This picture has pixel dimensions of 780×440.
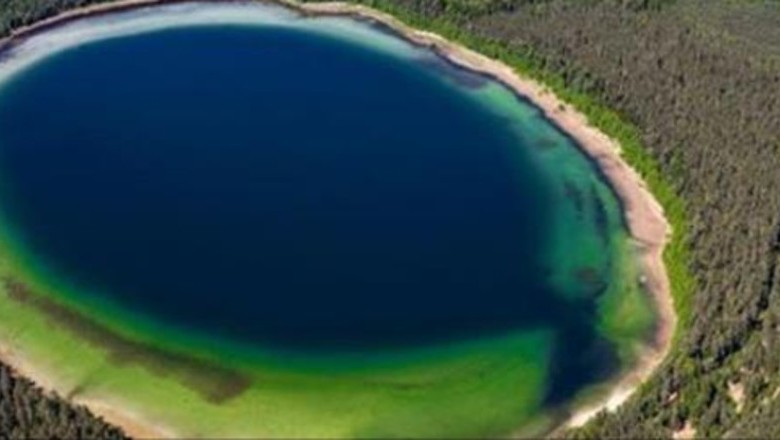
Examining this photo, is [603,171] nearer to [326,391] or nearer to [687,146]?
[687,146]

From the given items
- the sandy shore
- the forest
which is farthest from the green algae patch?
the forest

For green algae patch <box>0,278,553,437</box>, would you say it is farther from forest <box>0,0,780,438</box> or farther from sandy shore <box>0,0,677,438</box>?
forest <box>0,0,780,438</box>

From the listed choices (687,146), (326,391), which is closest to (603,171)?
A: (687,146)

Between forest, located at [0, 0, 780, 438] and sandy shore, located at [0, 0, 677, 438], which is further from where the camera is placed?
sandy shore, located at [0, 0, 677, 438]

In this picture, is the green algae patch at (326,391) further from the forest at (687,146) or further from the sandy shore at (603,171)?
the forest at (687,146)

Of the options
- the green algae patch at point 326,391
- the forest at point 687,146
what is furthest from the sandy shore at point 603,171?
the green algae patch at point 326,391

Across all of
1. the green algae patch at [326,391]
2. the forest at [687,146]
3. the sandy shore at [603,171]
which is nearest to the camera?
the forest at [687,146]
